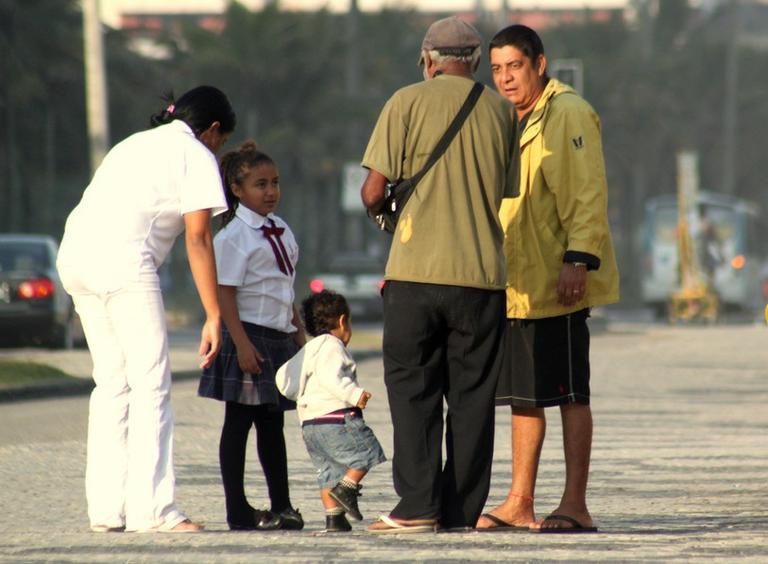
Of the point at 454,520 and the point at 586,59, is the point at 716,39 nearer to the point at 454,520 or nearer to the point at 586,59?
the point at 586,59

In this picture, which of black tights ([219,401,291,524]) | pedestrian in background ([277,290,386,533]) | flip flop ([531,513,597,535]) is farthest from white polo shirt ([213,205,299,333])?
flip flop ([531,513,597,535])

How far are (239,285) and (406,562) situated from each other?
178cm

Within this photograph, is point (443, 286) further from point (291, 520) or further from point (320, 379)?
point (291, 520)

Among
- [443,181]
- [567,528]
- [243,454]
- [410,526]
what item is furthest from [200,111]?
[567,528]

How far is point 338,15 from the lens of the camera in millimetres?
63000

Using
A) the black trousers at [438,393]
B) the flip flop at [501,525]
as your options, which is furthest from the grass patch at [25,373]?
the black trousers at [438,393]

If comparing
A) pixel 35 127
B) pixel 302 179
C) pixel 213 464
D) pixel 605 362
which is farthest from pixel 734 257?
pixel 213 464

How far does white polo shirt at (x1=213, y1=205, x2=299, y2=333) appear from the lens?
7699 millimetres

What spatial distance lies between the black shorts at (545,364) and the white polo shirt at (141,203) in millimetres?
1264

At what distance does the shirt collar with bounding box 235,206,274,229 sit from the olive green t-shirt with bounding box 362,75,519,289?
0.95 meters

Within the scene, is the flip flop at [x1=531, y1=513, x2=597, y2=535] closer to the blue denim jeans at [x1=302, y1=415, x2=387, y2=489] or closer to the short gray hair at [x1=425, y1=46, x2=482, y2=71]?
the blue denim jeans at [x1=302, y1=415, x2=387, y2=489]

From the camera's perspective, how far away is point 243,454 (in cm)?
776

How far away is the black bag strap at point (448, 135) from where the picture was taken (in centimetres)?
697

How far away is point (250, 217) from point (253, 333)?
1.55ft
